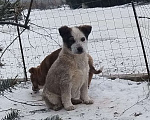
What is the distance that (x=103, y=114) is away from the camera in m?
4.58

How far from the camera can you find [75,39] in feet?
15.5

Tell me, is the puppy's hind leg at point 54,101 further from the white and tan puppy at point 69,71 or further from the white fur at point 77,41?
the white fur at point 77,41

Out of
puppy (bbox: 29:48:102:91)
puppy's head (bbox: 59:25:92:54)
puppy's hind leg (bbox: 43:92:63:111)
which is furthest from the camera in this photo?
puppy (bbox: 29:48:102:91)

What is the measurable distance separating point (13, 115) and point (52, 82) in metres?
3.16

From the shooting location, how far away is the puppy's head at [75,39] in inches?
184

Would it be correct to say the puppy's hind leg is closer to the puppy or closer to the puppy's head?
the puppy's head

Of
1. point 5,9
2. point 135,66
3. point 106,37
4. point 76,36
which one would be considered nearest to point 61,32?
point 76,36

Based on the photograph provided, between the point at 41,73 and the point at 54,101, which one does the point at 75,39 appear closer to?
the point at 54,101

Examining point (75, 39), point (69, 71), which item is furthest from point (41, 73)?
point (75, 39)

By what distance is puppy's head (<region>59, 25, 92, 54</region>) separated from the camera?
4.67m

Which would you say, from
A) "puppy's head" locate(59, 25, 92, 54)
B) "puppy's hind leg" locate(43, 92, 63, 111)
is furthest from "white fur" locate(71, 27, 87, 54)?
"puppy's hind leg" locate(43, 92, 63, 111)

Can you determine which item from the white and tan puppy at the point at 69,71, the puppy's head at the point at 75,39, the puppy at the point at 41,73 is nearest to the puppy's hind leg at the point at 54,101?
the white and tan puppy at the point at 69,71

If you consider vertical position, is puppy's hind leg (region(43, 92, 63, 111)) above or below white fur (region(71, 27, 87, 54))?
below

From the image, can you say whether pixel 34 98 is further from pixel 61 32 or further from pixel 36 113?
pixel 61 32
